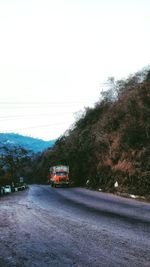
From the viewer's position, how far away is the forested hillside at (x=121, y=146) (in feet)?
102

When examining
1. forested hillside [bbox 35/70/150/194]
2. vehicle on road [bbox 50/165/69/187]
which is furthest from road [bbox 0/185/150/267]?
vehicle on road [bbox 50/165/69/187]

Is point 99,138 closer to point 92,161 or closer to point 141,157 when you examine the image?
point 92,161

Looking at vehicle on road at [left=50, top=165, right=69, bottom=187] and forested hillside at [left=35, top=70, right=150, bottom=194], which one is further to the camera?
vehicle on road at [left=50, top=165, right=69, bottom=187]

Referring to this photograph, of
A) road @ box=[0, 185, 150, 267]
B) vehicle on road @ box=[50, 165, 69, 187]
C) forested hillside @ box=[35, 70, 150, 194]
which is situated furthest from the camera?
vehicle on road @ box=[50, 165, 69, 187]

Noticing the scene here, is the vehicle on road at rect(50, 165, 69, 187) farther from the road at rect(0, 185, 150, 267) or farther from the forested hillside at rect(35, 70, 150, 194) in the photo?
the road at rect(0, 185, 150, 267)

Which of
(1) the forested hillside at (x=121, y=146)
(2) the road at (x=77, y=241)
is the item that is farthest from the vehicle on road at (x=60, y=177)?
(2) the road at (x=77, y=241)

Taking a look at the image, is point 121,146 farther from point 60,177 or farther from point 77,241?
point 77,241

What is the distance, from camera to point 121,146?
39.3m

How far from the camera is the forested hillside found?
102 ft

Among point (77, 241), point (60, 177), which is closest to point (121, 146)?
point (60, 177)

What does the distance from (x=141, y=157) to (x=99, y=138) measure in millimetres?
13381

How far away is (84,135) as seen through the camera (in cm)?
5953

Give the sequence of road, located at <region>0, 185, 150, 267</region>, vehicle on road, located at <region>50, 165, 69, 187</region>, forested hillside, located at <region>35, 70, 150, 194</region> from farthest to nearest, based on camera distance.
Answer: vehicle on road, located at <region>50, 165, 69, 187</region> < forested hillside, located at <region>35, 70, 150, 194</region> < road, located at <region>0, 185, 150, 267</region>

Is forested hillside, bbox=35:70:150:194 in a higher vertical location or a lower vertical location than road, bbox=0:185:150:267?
higher
